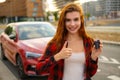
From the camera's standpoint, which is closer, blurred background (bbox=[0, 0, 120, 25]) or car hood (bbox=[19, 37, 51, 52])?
car hood (bbox=[19, 37, 51, 52])

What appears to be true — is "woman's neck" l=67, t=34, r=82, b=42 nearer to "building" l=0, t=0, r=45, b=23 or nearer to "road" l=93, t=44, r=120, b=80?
"road" l=93, t=44, r=120, b=80

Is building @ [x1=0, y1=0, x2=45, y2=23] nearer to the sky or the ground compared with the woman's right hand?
nearer to the sky

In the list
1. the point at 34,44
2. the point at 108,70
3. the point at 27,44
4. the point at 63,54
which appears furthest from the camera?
the point at 108,70

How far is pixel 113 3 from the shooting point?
471 feet

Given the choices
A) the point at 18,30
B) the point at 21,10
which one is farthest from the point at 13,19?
the point at 18,30

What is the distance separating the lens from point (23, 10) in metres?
110

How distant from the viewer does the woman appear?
2.64 m

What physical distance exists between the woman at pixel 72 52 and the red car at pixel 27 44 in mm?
4117

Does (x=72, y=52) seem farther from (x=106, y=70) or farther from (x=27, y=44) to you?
(x=106, y=70)

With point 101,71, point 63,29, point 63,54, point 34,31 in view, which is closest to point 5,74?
point 34,31

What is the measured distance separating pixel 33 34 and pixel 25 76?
156 cm

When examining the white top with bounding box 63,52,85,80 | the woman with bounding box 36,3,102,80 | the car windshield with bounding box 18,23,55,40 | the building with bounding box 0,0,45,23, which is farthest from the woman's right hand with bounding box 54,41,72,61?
the building with bounding box 0,0,45,23

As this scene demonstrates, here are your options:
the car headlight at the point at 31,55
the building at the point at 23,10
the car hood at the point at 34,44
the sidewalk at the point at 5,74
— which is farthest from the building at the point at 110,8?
the car headlight at the point at 31,55

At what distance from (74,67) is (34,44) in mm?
4724
